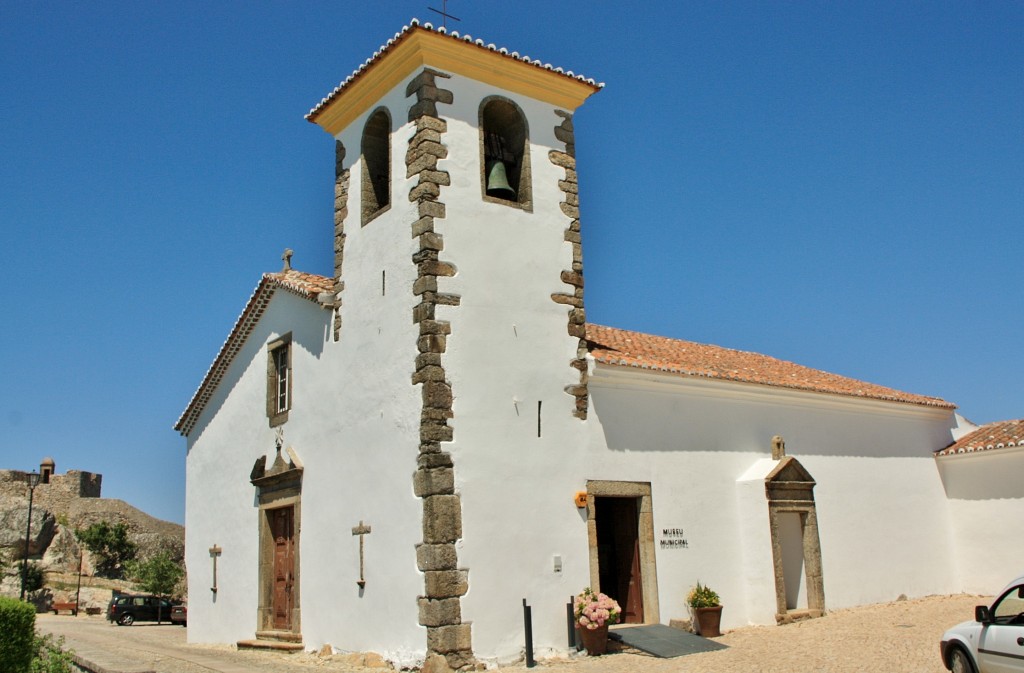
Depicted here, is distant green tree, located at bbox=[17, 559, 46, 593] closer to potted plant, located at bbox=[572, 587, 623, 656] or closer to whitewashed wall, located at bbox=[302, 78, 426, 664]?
whitewashed wall, located at bbox=[302, 78, 426, 664]

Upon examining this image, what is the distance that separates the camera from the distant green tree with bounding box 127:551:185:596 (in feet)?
107

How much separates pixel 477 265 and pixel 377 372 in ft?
6.33

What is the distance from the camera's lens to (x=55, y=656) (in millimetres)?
9938

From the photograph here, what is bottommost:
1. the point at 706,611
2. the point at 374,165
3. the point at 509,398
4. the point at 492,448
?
the point at 706,611

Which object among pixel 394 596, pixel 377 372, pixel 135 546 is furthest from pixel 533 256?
pixel 135 546

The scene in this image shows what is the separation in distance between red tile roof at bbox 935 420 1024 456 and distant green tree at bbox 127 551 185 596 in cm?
2635

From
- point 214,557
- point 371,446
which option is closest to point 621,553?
point 371,446

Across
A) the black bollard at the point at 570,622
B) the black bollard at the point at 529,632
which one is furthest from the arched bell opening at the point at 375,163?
the black bollard at the point at 570,622

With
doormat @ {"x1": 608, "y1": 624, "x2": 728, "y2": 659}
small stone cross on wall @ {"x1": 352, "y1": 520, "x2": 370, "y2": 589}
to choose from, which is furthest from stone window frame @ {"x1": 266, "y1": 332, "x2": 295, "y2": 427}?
doormat @ {"x1": 608, "y1": 624, "x2": 728, "y2": 659}

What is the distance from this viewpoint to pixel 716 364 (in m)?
15.9

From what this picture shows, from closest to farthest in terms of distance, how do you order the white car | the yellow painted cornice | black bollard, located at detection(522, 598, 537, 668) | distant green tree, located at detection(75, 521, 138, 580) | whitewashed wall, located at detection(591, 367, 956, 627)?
the white car → black bollard, located at detection(522, 598, 537, 668) → the yellow painted cornice → whitewashed wall, located at detection(591, 367, 956, 627) → distant green tree, located at detection(75, 521, 138, 580)

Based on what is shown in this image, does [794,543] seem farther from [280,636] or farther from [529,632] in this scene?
[280,636]

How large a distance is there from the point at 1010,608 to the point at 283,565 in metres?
11.0

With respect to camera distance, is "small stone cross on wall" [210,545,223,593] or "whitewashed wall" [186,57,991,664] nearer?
"whitewashed wall" [186,57,991,664]
